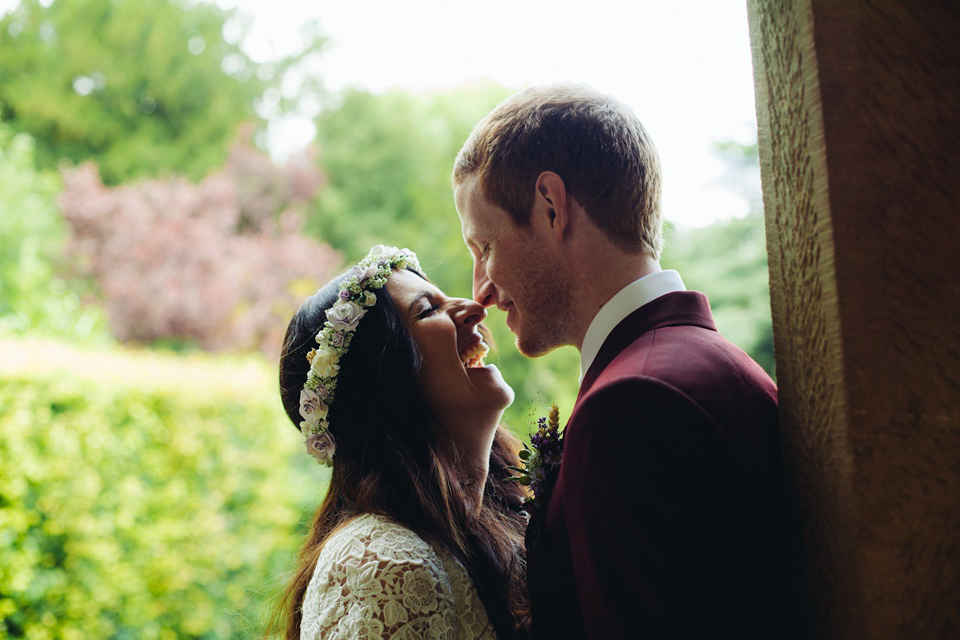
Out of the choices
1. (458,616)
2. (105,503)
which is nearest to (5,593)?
(105,503)

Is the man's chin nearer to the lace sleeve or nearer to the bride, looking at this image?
the bride

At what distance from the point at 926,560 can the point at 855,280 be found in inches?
14.5

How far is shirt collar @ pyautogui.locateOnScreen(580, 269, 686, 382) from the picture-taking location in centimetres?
177

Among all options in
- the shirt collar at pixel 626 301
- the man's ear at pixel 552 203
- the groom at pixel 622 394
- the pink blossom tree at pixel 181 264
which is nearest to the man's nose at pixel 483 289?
the groom at pixel 622 394

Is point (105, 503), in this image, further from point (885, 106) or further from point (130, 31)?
point (130, 31)

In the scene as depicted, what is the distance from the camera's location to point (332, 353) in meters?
2.34

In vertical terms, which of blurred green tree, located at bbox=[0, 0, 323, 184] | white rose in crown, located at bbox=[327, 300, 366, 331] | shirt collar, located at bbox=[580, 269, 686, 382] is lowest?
shirt collar, located at bbox=[580, 269, 686, 382]

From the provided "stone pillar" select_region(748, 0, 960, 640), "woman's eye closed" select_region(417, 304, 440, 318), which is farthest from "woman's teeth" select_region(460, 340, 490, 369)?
"stone pillar" select_region(748, 0, 960, 640)

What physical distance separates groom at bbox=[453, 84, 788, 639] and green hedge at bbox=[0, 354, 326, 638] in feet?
6.22

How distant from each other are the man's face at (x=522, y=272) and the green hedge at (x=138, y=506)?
1.73 meters

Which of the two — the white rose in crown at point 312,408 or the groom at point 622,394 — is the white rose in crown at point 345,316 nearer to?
the white rose in crown at point 312,408

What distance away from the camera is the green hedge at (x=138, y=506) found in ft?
12.8

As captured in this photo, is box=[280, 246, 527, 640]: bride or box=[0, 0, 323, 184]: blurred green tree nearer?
box=[280, 246, 527, 640]: bride

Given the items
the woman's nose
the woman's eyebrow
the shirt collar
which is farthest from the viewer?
the woman's eyebrow
